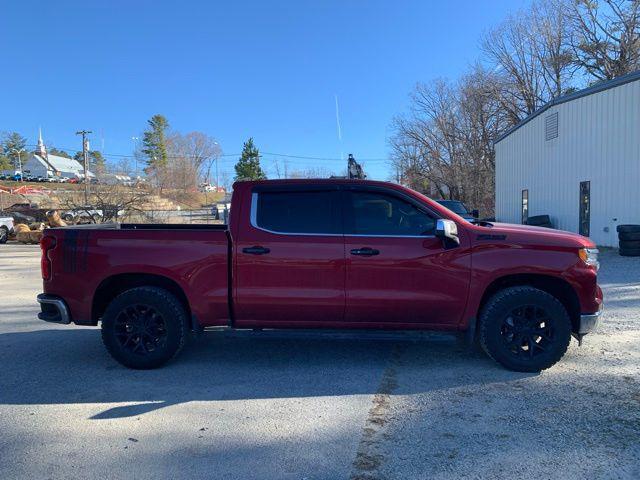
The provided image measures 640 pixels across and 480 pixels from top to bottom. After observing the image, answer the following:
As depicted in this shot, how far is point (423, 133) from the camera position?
44.6 meters

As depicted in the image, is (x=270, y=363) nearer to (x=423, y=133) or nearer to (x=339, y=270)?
(x=339, y=270)

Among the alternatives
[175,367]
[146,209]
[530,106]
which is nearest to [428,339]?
[175,367]

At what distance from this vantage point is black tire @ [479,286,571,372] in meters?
4.73

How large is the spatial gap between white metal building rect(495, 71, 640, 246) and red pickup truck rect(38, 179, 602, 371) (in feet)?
39.1

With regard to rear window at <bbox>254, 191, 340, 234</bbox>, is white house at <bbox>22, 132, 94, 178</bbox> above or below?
above

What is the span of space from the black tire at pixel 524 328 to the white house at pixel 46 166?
120 meters

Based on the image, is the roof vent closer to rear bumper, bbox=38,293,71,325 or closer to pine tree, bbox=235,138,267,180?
rear bumper, bbox=38,293,71,325

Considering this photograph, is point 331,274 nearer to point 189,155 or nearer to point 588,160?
point 588,160

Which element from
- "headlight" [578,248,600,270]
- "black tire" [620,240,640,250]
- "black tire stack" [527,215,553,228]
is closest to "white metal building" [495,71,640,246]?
"black tire stack" [527,215,553,228]

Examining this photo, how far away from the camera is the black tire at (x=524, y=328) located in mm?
4734

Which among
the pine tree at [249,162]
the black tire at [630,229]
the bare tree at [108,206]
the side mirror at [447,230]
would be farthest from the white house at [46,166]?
the side mirror at [447,230]

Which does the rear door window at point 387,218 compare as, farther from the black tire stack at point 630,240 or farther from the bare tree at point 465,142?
the bare tree at point 465,142

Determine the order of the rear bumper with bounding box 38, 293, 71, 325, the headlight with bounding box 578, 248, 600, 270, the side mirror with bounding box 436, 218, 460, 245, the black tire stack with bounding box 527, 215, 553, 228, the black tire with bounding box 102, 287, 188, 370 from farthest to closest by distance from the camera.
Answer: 1. the black tire stack with bounding box 527, 215, 553, 228
2. the rear bumper with bounding box 38, 293, 71, 325
3. the black tire with bounding box 102, 287, 188, 370
4. the headlight with bounding box 578, 248, 600, 270
5. the side mirror with bounding box 436, 218, 460, 245

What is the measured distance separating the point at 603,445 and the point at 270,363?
10.1 ft
